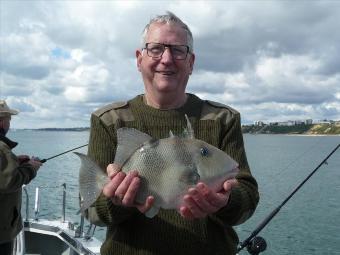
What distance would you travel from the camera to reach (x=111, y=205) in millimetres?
2971

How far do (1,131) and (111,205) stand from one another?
174 inches

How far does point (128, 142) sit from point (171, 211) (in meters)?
0.64

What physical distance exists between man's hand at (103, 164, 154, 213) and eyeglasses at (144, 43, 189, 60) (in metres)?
0.88

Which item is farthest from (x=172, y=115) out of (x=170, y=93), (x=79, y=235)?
(x=79, y=235)

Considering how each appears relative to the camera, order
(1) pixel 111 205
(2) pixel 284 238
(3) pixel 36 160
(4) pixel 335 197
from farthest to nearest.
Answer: (4) pixel 335 197, (2) pixel 284 238, (3) pixel 36 160, (1) pixel 111 205

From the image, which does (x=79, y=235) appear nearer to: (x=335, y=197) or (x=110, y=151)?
(x=110, y=151)

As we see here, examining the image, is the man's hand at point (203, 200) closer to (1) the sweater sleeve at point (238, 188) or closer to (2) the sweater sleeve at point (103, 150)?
(1) the sweater sleeve at point (238, 188)

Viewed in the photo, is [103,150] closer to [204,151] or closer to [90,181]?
[90,181]

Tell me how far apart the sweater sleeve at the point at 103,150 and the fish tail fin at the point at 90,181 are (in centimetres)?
16

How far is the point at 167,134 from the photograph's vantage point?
128 inches

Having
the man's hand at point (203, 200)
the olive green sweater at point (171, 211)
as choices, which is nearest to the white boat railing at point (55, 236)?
the olive green sweater at point (171, 211)

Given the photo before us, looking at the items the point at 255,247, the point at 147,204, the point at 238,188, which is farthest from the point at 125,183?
the point at 255,247

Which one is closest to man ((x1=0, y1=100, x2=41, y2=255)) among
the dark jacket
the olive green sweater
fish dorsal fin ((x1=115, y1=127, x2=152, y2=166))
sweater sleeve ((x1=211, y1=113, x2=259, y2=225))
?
the dark jacket

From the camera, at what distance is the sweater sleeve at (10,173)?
603 centimetres
